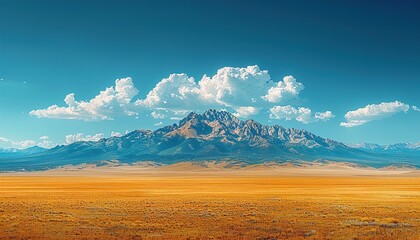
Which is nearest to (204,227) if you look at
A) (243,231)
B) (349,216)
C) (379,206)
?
(243,231)

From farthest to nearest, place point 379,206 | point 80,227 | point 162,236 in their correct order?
1. point 379,206
2. point 80,227
3. point 162,236

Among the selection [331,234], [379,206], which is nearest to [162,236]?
[331,234]

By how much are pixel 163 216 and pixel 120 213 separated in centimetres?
543

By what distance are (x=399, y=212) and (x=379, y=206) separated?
639 cm

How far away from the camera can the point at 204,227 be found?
→ 35031 mm

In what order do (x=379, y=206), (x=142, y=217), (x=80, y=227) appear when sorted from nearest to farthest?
(x=80, y=227)
(x=142, y=217)
(x=379, y=206)

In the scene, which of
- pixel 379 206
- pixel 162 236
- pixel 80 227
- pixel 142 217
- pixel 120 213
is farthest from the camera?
pixel 379 206

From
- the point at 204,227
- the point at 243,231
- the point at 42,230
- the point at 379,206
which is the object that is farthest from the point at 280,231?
the point at 379,206

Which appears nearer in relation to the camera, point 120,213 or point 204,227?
point 204,227

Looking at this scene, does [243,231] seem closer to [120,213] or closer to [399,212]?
[120,213]

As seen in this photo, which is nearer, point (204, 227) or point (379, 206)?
point (204, 227)

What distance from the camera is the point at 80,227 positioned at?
35000mm

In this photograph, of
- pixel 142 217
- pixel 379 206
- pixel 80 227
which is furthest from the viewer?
pixel 379 206

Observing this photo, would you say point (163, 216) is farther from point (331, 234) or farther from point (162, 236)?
point (331, 234)
